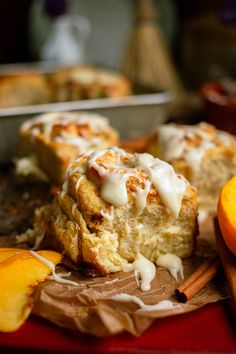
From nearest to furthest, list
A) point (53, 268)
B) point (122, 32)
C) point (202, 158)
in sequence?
point (53, 268)
point (202, 158)
point (122, 32)

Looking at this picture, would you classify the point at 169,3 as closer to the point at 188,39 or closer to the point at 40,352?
the point at 188,39

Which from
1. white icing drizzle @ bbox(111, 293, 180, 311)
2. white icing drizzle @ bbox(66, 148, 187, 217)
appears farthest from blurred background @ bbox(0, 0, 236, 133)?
white icing drizzle @ bbox(111, 293, 180, 311)

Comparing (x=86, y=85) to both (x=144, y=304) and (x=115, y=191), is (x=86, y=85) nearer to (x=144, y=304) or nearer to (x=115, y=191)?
(x=115, y=191)

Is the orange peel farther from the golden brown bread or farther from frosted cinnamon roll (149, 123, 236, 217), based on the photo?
the golden brown bread

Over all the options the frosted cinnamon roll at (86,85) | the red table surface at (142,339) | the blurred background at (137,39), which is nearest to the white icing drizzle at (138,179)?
the red table surface at (142,339)

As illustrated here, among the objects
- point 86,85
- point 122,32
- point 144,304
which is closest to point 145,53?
point 122,32

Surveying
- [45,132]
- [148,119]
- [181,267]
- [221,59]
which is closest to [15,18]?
[221,59]

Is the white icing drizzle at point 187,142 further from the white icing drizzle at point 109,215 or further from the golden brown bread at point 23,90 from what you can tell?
the golden brown bread at point 23,90
